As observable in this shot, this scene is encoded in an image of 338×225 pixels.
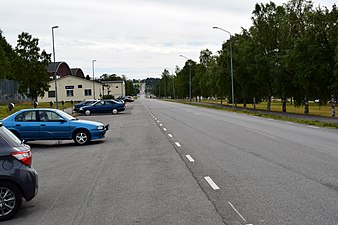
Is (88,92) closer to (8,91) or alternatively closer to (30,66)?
(8,91)

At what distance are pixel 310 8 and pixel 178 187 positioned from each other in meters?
40.1

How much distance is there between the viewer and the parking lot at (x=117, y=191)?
6.15m

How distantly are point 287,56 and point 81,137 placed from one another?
2699 centimetres

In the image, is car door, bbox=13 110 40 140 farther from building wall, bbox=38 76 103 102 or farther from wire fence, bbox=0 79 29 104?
building wall, bbox=38 76 103 102

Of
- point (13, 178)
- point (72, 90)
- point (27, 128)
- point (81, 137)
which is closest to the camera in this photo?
point (13, 178)

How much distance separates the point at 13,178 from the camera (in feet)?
20.6

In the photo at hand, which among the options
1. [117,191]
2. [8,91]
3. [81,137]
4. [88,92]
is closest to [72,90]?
[88,92]

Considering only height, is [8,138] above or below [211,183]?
above

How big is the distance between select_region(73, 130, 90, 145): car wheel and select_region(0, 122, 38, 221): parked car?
952cm

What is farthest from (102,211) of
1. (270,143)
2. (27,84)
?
(27,84)

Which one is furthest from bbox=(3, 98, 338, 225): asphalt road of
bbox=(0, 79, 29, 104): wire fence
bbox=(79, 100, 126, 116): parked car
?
bbox=(0, 79, 29, 104): wire fence

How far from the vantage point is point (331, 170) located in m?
9.31

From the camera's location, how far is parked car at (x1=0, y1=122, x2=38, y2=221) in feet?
20.6

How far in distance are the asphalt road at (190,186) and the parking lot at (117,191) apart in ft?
0.05
